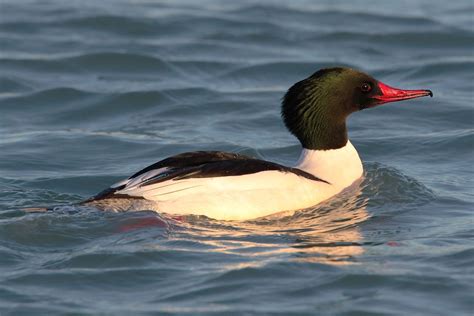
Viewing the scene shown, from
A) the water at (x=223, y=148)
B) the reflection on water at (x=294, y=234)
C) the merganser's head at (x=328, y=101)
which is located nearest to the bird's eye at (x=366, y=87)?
the merganser's head at (x=328, y=101)

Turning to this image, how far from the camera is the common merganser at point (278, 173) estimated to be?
8734 millimetres

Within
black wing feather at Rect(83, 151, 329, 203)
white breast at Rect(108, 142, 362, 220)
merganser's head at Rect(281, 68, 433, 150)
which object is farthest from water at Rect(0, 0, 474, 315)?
merganser's head at Rect(281, 68, 433, 150)

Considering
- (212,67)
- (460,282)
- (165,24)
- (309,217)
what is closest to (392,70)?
(212,67)

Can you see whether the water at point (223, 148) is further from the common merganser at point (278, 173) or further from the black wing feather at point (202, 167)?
the black wing feather at point (202, 167)

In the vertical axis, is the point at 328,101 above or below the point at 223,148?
above

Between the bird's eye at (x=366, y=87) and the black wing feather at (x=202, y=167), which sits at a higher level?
the bird's eye at (x=366, y=87)

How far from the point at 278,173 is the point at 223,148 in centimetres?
275

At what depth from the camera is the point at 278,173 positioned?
8.99m

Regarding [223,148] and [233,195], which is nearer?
[233,195]

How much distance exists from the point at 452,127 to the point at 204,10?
20.5 feet

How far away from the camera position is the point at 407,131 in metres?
12.5

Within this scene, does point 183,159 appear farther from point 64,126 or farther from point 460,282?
point 64,126

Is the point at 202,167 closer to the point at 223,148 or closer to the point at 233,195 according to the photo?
the point at 233,195

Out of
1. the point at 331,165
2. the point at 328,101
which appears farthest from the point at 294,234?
the point at 328,101
